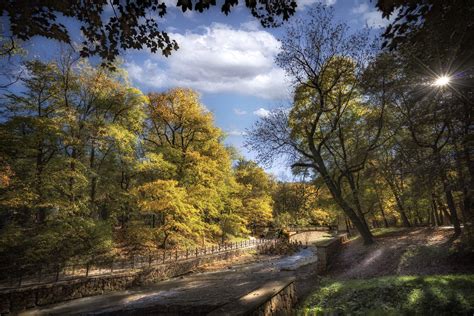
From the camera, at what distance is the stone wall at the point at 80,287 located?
38.2 feet

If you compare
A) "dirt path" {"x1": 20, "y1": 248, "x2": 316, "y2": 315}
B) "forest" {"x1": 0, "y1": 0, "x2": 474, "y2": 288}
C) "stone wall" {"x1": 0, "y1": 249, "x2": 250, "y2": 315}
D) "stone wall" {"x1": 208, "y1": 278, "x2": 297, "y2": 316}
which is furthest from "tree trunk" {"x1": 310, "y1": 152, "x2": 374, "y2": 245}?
"stone wall" {"x1": 0, "y1": 249, "x2": 250, "y2": 315}

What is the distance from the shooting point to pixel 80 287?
1398 centimetres

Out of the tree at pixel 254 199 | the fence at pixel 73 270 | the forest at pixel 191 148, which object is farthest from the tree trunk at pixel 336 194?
the tree at pixel 254 199

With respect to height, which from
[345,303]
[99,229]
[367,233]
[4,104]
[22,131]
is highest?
[4,104]

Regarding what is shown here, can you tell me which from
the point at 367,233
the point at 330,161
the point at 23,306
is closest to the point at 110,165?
the point at 23,306

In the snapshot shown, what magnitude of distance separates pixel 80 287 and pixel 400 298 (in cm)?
1443

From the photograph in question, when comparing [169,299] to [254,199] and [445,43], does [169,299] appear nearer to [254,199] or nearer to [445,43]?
[445,43]

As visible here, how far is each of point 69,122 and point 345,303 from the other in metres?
17.5

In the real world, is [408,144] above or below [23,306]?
above

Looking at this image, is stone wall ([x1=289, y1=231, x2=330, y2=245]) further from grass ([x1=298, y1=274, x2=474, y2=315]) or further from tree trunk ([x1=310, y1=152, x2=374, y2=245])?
grass ([x1=298, y1=274, x2=474, y2=315])

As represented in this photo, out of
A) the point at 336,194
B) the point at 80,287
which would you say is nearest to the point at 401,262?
the point at 336,194

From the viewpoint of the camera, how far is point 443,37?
228 inches

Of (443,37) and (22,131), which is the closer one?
(443,37)

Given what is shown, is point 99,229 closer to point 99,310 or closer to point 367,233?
point 99,310
